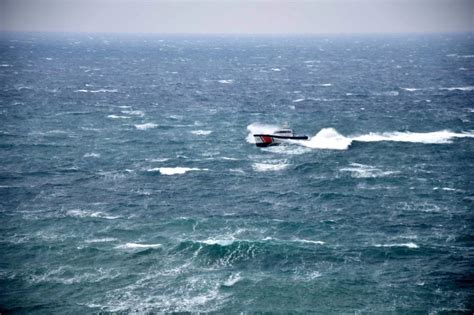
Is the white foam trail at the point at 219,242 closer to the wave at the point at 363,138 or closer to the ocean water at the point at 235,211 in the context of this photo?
the ocean water at the point at 235,211

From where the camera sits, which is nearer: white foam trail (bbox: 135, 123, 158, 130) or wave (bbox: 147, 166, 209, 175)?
wave (bbox: 147, 166, 209, 175)

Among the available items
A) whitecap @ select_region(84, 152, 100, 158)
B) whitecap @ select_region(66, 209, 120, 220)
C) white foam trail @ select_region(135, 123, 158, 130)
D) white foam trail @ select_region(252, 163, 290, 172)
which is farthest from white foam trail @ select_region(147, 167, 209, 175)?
white foam trail @ select_region(135, 123, 158, 130)

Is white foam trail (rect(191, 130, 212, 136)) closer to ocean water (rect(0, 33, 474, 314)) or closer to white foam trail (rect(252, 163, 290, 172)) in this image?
ocean water (rect(0, 33, 474, 314))

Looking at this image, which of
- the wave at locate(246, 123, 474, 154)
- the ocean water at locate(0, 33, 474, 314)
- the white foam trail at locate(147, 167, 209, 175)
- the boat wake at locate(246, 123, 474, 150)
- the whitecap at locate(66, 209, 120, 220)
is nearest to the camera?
the ocean water at locate(0, 33, 474, 314)

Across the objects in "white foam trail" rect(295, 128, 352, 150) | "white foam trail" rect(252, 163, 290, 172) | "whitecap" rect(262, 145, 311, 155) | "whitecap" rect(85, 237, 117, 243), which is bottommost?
"whitecap" rect(85, 237, 117, 243)

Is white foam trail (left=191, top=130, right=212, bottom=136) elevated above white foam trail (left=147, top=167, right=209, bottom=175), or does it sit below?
above

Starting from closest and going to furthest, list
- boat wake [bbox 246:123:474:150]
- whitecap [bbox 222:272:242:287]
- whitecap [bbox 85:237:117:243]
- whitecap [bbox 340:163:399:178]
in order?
1. whitecap [bbox 222:272:242:287]
2. whitecap [bbox 85:237:117:243]
3. whitecap [bbox 340:163:399:178]
4. boat wake [bbox 246:123:474:150]

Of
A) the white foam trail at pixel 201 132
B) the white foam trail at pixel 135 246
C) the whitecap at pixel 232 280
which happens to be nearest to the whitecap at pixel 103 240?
the white foam trail at pixel 135 246
